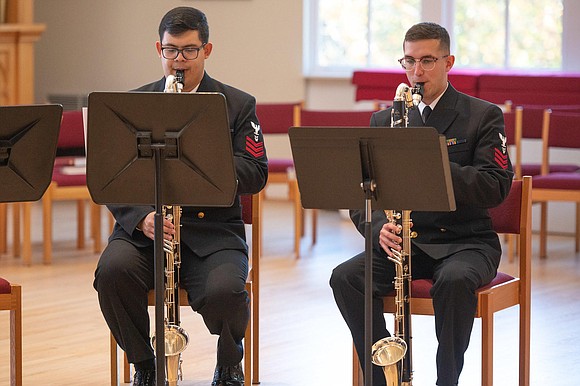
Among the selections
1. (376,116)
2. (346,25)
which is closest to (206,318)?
(376,116)

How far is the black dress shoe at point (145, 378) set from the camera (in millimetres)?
3799

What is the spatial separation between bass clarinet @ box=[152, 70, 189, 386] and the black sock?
12 cm

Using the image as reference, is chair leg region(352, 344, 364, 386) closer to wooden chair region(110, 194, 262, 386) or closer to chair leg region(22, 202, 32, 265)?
wooden chair region(110, 194, 262, 386)

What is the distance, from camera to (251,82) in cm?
927

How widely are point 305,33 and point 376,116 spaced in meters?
5.27

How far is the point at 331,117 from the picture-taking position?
708cm

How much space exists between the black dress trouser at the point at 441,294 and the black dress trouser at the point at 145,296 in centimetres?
37

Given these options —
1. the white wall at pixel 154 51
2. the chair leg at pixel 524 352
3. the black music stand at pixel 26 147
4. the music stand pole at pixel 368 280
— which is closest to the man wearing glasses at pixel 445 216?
the chair leg at pixel 524 352

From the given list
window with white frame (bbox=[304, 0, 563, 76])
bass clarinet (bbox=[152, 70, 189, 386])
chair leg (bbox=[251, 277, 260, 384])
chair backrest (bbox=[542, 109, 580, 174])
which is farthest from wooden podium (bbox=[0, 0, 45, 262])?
bass clarinet (bbox=[152, 70, 189, 386])

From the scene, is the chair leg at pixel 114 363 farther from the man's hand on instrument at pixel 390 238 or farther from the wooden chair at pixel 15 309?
the man's hand on instrument at pixel 390 238

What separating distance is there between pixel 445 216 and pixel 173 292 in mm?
1007

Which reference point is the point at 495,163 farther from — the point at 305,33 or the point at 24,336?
the point at 305,33

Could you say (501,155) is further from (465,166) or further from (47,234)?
(47,234)

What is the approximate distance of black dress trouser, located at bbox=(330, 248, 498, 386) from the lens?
3.53 metres
